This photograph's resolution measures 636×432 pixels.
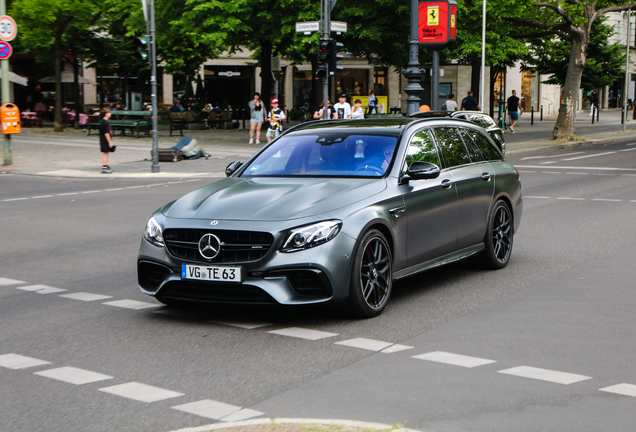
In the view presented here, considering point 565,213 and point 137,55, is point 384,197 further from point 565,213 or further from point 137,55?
point 137,55

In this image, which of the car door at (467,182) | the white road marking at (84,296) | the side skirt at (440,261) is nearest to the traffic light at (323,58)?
the car door at (467,182)

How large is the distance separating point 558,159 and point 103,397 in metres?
22.5

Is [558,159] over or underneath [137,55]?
underneath

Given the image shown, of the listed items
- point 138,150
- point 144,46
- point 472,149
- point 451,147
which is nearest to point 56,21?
point 138,150

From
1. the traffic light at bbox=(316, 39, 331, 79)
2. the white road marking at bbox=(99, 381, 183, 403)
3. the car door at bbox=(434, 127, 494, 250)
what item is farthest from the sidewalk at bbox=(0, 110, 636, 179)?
the white road marking at bbox=(99, 381, 183, 403)

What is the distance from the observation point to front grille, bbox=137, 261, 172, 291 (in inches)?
255

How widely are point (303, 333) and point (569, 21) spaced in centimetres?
2750

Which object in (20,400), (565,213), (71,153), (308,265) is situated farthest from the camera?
(71,153)

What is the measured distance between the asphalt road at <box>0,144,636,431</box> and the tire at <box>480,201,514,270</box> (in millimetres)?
157

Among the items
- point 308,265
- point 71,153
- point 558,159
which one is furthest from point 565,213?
point 71,153

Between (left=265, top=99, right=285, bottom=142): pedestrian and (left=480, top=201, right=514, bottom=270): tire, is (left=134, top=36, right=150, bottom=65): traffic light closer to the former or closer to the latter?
(left=265, top=99, right=285, bottom=142): pedestrian

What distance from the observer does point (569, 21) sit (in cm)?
3086

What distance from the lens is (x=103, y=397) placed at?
4691 mm

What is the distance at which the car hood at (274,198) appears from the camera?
20.5ft
